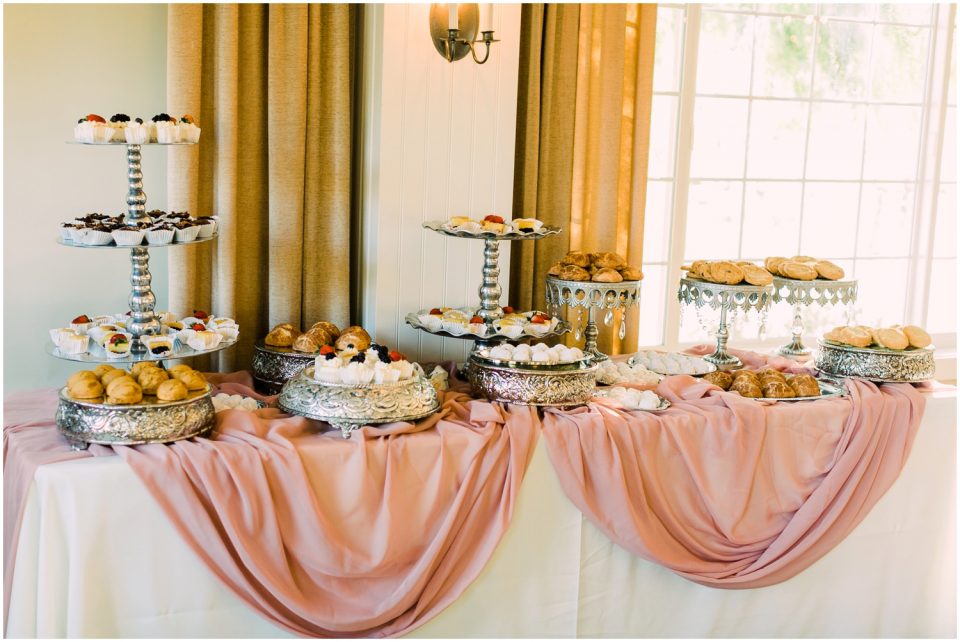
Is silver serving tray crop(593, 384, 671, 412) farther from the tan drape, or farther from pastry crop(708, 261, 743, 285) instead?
the tan drape

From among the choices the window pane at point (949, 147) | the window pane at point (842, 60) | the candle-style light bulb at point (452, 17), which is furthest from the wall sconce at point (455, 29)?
the window pane at point (949, 147)

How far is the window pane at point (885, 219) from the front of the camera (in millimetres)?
4324

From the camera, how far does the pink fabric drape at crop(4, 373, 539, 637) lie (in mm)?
2188

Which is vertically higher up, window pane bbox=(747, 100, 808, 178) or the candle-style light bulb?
the candle-style light bulb

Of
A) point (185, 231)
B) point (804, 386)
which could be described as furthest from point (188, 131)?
point (804, 386)

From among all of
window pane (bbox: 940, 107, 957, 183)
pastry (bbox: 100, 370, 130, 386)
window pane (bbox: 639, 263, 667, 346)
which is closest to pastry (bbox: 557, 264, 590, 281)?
window pane (bbox: 639, 263, 667, 346)

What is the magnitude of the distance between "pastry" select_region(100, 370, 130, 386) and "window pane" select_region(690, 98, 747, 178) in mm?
2425

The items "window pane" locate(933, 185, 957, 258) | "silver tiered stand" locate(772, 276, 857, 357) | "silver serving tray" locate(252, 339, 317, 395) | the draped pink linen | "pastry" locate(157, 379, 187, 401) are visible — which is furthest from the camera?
"window pane" locate(933, 185, 957, 258)

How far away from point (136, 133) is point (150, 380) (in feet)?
2.05

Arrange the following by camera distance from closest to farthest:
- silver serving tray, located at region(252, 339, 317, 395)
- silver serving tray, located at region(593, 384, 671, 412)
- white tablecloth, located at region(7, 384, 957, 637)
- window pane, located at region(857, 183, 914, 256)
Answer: white tablecloth, located at region(7, 384, 957, 637) → silver serving tray, located at region(593, 384, 671, 412) → silver serving tray, located at region(252, 339, 317, 395) → window pane, located at region(857, 183, 914, 256)

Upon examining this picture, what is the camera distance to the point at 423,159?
9.75 feet

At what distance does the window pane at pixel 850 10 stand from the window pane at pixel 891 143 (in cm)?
38

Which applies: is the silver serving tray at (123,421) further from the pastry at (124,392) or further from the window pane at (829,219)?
the window pane at (829,219)

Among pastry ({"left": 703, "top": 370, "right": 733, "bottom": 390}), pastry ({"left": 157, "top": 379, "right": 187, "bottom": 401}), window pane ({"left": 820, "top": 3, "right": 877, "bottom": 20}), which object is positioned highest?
window pane ({"left": 820, "top": 3, "right": 877, "bottom": 20})
